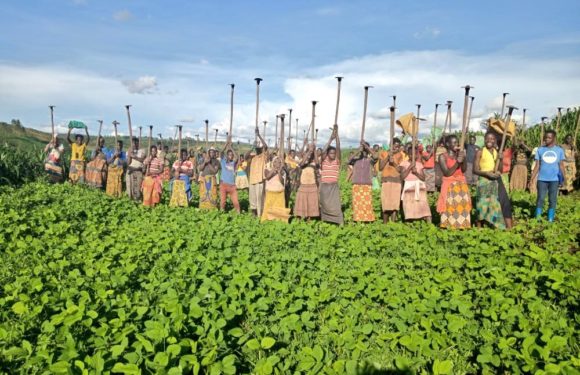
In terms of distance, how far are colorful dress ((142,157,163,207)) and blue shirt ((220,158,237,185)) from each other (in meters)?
1.88

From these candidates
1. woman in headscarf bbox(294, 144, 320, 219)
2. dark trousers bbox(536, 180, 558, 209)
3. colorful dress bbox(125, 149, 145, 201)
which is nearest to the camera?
dark trousers bbox(536, 180, 558, 209)

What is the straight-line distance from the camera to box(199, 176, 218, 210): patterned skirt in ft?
35.7

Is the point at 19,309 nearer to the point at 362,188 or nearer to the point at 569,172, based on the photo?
the point at 362,188

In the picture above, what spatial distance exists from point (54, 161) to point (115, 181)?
7.14ft

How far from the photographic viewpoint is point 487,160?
7586 millimetres

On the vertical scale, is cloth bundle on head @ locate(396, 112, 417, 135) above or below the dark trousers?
above

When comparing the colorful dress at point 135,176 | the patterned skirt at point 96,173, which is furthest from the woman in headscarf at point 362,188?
the patterned skirt at point 96,173

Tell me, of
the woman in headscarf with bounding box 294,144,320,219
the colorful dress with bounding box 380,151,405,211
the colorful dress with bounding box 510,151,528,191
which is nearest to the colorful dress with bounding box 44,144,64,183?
the woman in headscarf with bounding box 294,144,320,219

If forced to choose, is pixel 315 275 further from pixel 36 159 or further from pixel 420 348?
pixel 36 159

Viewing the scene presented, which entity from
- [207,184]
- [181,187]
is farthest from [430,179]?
[181,187]

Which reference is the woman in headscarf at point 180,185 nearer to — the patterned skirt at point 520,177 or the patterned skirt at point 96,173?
the patterned skirt at point 96,173

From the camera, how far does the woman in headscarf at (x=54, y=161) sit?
12812mm

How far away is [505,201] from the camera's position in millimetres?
7508

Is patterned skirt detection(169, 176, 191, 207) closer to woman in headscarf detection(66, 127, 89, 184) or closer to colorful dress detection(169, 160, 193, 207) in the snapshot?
colorful dress detection(169, 160, 193, 207)
